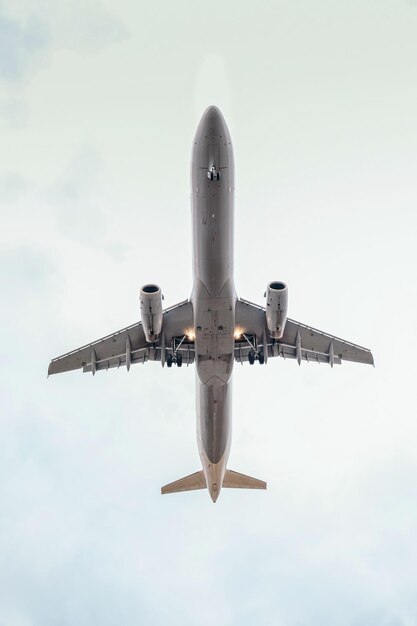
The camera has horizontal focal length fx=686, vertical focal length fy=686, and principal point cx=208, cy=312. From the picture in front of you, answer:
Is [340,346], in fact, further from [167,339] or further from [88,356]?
[88,356]

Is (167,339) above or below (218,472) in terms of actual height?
above

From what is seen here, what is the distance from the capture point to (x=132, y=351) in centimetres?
3447

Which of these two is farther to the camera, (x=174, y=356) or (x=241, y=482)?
(x=241, y=482)

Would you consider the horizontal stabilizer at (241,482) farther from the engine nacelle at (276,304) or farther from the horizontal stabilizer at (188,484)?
the engine nacelle at (276,304)

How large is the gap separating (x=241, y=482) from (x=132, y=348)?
10832 millimetres

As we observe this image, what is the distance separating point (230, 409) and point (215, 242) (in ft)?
30.8

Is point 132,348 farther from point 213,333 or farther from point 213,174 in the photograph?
point 213,174

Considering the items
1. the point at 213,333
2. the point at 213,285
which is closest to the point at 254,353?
the point at 213,333

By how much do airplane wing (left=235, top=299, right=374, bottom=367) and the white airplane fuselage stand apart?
8.80ft

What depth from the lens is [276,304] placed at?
2952cm

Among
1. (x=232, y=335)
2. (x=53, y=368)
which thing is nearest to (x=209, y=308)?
(x=232, y=335)

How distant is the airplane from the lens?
2636 centimetres

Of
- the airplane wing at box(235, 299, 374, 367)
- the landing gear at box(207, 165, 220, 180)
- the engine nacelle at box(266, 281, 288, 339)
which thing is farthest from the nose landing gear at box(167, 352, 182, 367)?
the landing gear at box(207, 165, 220, 180)

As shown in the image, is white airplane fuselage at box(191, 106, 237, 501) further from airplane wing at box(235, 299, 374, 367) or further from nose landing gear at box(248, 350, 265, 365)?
airplane wing at box(235, 299, 374, 367)
